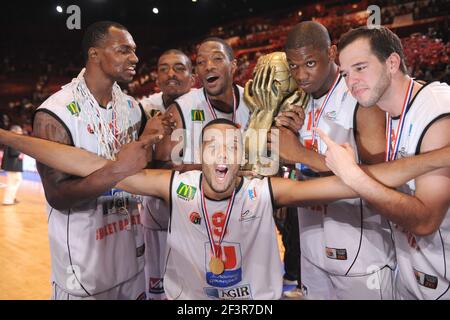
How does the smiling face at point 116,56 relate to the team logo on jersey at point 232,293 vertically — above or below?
above

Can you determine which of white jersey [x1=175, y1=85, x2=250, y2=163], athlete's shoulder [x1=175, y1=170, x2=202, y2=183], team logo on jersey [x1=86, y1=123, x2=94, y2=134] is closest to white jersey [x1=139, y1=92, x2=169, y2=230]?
white jersey [x1=175, y1=85, x2=250, y2=163]

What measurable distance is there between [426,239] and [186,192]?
121cm

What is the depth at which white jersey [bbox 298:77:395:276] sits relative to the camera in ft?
8.18

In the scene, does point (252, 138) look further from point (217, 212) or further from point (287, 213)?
point (287, 213)

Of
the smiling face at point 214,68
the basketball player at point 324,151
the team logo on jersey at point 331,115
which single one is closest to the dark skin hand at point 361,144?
the basketball player at point 324,151

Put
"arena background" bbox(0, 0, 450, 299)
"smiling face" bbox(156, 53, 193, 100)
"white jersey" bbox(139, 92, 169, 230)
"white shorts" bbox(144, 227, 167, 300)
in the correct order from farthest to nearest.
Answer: "arena background" bbox(0, 0, 450, 299)
"smiling face" bbox(156, 53, 193, 100)
"white shorts" bbox(144, 227, 167, 300)
"white jersey" bbox(139, 92, 169, 230)

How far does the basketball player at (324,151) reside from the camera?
2484 mm

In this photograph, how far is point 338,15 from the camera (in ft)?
48.5

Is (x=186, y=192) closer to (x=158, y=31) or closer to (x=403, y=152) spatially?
(x=403, y=152)

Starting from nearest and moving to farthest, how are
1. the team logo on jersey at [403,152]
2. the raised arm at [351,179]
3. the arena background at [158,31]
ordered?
the raised arm at [351,179] → the team logo on jersey at [403,152] → the arena background at [158,31]

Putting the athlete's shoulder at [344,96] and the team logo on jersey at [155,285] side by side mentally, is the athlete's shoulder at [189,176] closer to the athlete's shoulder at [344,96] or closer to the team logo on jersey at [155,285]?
the athlete's shoulder at [344,96]

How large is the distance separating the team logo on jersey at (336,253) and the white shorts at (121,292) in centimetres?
116

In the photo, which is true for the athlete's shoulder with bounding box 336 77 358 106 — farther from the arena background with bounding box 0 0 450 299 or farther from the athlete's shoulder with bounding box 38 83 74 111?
the arena background with bounding box 0 0 450 299

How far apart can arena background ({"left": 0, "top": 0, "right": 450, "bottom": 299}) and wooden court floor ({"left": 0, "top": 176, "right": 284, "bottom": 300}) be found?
23.6 inches
